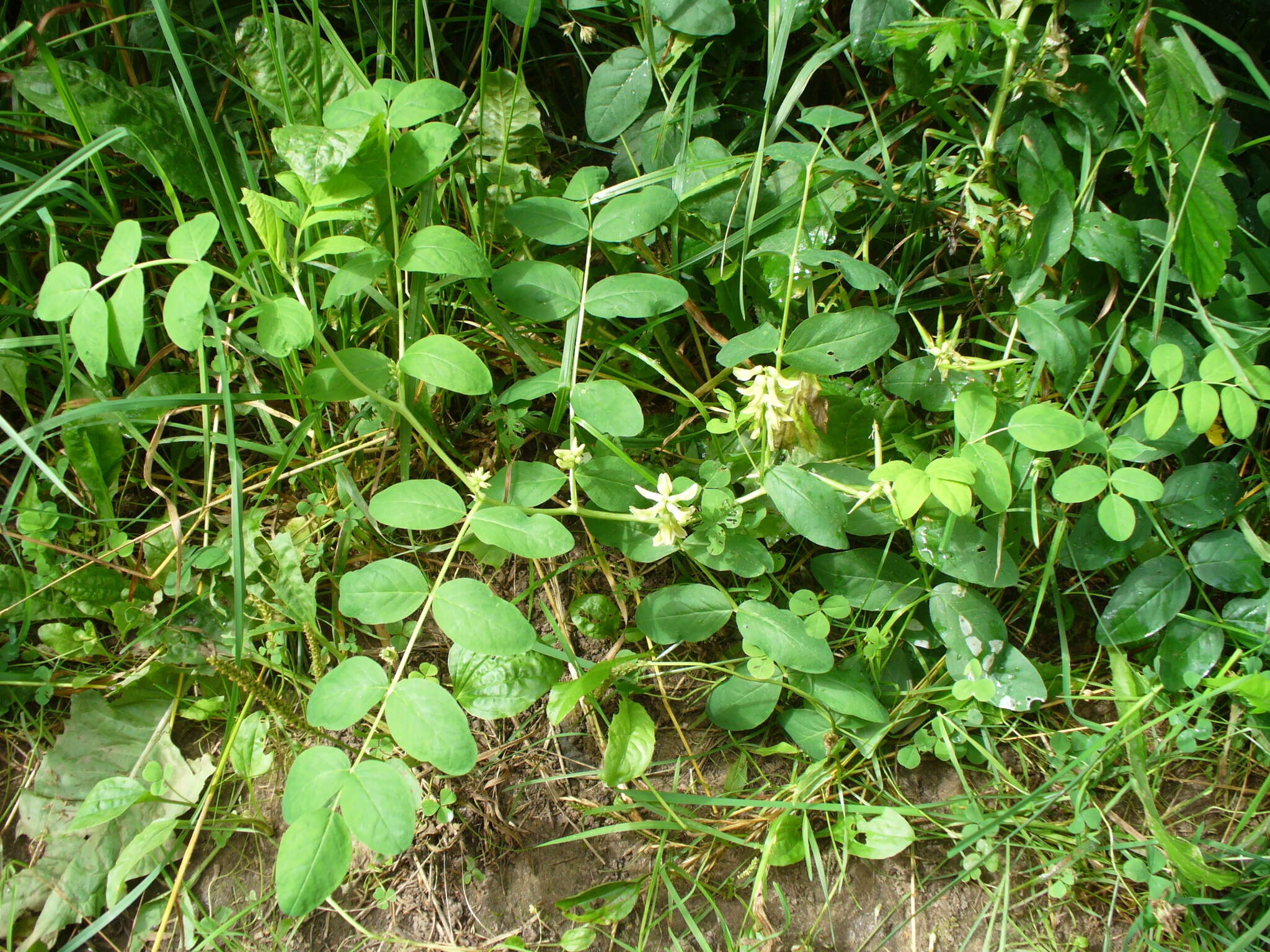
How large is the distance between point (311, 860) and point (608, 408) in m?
0.76

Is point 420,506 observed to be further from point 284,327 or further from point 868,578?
point 868,578

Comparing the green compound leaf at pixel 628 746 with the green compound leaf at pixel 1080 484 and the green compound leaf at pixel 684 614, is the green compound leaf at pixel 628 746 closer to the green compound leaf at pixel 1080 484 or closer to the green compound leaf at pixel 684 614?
the green compound leaf at pixel 684 614

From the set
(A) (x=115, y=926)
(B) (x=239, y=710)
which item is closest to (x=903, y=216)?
(B) (x=239, y=710)

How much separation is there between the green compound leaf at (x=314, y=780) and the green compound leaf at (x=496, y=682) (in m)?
0.30

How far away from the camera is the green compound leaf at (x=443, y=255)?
1.28 m

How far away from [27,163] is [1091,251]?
1993mm

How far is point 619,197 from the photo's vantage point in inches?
56.2

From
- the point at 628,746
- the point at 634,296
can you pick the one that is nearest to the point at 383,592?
the point at 628,746

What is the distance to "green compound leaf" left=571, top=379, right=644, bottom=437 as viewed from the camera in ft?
4.30

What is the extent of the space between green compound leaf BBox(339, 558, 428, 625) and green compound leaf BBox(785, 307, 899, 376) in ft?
2.29

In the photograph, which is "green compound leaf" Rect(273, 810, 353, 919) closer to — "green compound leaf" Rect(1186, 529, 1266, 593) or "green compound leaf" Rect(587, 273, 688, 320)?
"green compound leaf" Rect(587, 273, 688, 320)

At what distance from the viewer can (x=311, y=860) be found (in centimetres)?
103

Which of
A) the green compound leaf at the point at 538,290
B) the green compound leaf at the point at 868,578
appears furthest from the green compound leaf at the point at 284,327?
the green compound leaf at the point at 868,578

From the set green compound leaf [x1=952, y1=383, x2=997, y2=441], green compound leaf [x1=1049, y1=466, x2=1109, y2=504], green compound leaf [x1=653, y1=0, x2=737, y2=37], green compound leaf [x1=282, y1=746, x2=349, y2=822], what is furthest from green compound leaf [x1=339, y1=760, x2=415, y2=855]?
green compound leaf [x1=653, y1=0, x2=737, y2=37]
